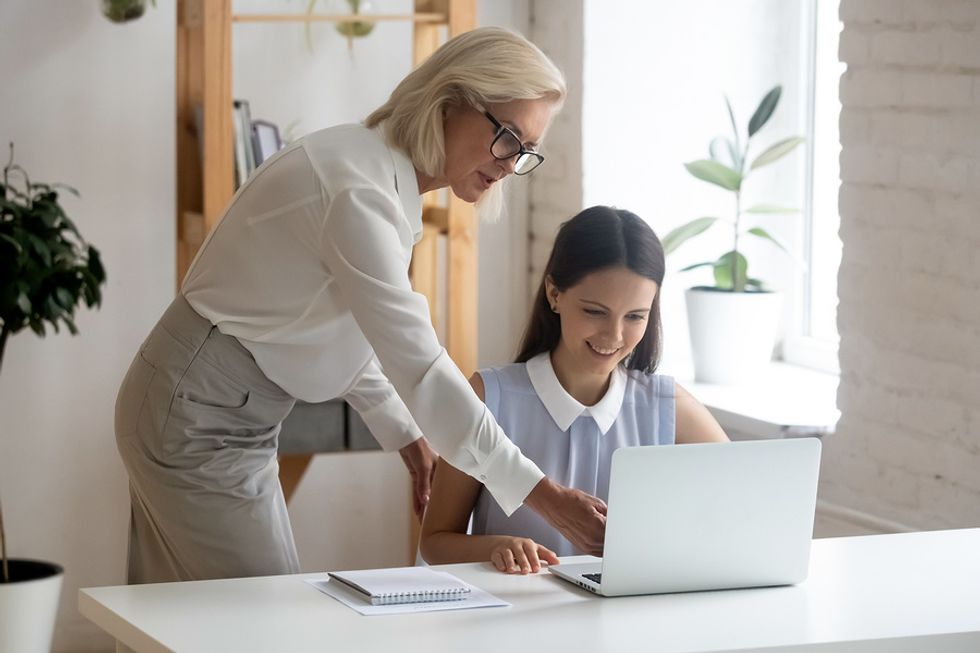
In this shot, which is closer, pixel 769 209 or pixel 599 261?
pixel 599 261

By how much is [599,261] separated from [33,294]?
1.43 metres

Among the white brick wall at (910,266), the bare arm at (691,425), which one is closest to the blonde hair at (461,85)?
the bare arm at (691,425)

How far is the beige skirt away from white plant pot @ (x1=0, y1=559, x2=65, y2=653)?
114cm

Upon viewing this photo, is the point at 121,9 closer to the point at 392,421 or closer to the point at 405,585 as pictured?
the point at 392,421

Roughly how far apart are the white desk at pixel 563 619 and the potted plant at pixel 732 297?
1.64 m

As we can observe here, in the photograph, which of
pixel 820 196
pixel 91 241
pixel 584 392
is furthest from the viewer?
pixel 820 196

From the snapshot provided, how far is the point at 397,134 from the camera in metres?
1.85

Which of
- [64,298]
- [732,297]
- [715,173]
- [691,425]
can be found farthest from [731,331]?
[64,298]

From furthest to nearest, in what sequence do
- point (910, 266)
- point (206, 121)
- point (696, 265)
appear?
point (696, 265) → point (206, 121) → point (910, 266)

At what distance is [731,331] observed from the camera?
3.45m

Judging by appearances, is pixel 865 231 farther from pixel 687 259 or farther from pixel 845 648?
pixel 845 648

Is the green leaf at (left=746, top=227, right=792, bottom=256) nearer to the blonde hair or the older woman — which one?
the older woman

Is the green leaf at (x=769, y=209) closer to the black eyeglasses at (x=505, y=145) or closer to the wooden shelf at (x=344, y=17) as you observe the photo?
the wooden shelf at (x=344, y=17)

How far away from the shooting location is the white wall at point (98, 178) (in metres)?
3.45
